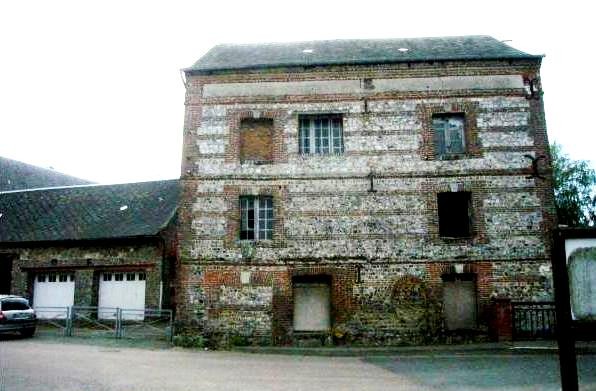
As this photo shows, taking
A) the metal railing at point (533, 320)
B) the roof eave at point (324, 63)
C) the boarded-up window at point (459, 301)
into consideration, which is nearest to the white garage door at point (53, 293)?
the roof eave at point (324, 63)

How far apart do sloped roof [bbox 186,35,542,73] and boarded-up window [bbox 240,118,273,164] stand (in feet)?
5.94

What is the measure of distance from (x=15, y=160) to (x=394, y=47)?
27702 millimetres

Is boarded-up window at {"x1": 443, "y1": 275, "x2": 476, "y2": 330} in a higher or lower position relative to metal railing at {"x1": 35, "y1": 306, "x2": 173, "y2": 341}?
higher

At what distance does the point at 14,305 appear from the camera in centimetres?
1562

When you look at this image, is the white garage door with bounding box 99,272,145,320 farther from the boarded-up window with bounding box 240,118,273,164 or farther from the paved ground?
the boarded-up window with bounding box 240,118,273,164

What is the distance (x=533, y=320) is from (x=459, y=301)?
6.71 ft

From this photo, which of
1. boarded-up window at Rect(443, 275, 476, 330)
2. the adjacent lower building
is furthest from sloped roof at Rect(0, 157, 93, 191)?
boarded-up window at Rect(443, 275, 476, 330)

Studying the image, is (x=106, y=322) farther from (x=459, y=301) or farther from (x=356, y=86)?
(x=459, y=301)

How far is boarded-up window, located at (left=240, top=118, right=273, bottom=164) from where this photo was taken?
1492cm

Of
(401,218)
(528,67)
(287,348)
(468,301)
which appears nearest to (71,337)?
(287,348)

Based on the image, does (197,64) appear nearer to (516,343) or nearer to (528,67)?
(528,67)

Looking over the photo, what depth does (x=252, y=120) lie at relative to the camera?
15078mm

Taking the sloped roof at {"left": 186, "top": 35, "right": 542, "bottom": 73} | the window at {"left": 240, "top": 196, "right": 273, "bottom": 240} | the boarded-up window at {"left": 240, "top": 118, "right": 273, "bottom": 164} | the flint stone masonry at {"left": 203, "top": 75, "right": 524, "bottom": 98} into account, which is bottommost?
the window at {"left": 240, "top": 196, "right": 273, "bottom": 240}

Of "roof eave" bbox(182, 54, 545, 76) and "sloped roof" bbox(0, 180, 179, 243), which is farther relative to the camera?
"sloped roof" bbox(0, 180, 179, 243)
